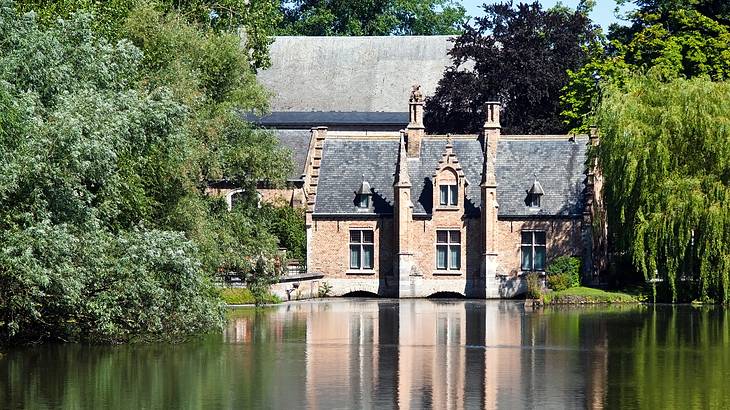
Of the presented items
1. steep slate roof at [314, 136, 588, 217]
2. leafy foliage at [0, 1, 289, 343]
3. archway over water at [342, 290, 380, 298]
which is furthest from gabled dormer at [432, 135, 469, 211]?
leafy foliage at [0, 1, 289, 343]

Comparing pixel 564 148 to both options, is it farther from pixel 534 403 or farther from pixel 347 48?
pixel 534 403

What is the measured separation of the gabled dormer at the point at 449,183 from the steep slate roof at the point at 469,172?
397mm

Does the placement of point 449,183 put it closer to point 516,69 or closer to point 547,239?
point 547,239

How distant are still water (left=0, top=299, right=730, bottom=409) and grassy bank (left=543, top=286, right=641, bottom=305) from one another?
6101mm

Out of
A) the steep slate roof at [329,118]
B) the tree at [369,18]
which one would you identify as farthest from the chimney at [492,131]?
the tree at [369,18]

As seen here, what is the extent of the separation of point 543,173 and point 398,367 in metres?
26.1

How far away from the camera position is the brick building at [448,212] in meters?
54.2

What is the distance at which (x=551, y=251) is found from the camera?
178 feet

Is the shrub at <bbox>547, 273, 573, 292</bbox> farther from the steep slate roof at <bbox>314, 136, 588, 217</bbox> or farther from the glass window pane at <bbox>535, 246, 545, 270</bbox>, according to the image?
the steep slate roof at <bbox>314, 136, 588, 217</bbox>

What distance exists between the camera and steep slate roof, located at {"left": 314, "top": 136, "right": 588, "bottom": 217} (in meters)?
54.8

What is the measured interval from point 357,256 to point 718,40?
16733 millimetres

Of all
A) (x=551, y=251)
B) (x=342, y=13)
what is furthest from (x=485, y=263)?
(x=342, y=13)

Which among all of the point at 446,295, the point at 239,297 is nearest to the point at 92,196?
the point at 239,297

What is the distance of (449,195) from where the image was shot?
54812 millimetres
